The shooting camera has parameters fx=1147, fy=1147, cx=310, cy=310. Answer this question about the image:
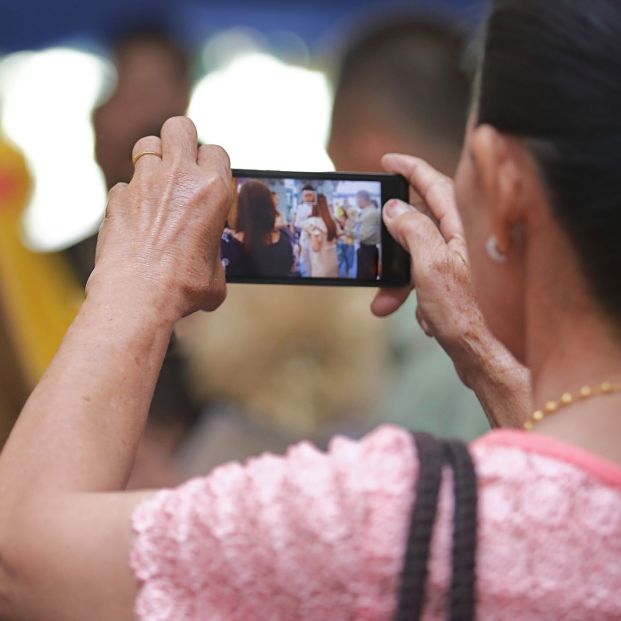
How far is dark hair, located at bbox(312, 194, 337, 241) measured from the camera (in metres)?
1.42

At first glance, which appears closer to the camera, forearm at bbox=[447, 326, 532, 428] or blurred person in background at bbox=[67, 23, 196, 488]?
forearm at bbox=[447, 326, 532, 428]

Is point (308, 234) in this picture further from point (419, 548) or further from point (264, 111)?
point (264, 111)

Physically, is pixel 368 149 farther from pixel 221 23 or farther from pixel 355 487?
pixel 355 487

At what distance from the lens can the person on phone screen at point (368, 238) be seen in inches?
56.2

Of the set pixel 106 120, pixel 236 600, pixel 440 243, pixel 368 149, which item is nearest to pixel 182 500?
pixel 236 600

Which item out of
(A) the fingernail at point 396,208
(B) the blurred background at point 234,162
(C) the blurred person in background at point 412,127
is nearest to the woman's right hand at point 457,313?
(A) the fingernail at point 396,208

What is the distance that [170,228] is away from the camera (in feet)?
3.90

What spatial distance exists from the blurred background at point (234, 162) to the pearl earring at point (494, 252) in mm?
1275

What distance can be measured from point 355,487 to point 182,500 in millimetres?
147

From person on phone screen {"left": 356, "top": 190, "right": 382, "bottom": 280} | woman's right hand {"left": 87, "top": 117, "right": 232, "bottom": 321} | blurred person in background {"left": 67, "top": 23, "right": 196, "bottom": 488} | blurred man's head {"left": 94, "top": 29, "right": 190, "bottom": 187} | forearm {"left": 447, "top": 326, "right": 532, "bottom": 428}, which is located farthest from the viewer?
blurred man's head {"left": 94, "top": 29, "right": 190, "bottom": 187}

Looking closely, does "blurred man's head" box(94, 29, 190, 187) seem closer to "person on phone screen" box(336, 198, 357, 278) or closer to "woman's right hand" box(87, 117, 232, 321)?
"person on phone screen" box(336, 198, 357, 278)

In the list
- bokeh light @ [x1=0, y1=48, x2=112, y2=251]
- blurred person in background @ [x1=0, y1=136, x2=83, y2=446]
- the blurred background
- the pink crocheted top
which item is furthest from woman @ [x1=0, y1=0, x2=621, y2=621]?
bokeh light @ [x1=0, y1=48, x2=112, y2=251]

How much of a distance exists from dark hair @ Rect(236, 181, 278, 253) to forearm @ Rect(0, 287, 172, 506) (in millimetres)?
312

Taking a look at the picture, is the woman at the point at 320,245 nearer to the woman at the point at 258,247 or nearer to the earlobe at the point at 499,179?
the woman at the point at 258,247
